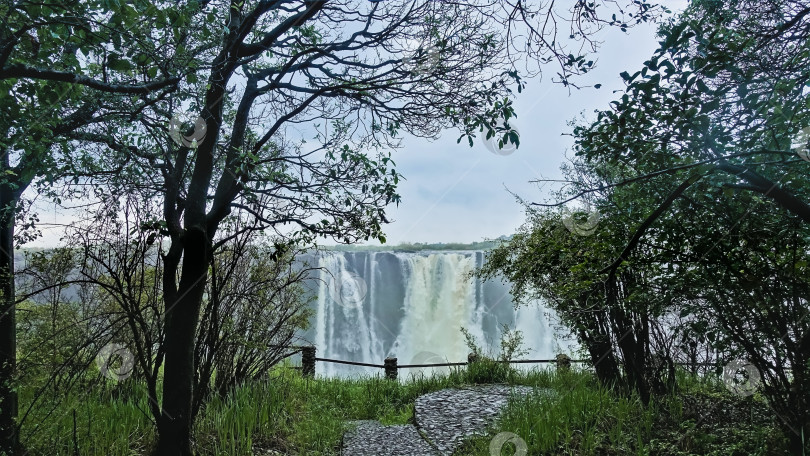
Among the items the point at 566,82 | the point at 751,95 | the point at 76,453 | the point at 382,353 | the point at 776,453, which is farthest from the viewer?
the point at 382,353

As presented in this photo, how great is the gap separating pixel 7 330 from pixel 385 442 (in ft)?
13.1

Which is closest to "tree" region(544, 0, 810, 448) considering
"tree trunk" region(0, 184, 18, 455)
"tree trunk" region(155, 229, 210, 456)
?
"tree trunk" region(155, 229, 210, 456)

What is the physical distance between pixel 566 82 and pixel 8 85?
3.79 m

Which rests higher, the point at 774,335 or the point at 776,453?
the point at 774,335

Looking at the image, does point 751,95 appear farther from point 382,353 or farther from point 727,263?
point 382,353

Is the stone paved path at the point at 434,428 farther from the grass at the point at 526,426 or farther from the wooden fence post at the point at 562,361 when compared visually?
the wooden fence post at the point at 562,361

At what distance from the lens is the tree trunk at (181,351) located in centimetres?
449

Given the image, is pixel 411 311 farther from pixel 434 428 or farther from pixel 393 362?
pixel 434 428

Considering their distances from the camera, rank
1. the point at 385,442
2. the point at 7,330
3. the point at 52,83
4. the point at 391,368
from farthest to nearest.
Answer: the point at 391,368 → the point at 385,442 → the point at 7,330 → the point at 52,83

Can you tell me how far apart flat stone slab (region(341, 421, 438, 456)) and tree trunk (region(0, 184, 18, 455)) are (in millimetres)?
3140

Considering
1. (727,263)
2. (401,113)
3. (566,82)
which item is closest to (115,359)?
(401,113)

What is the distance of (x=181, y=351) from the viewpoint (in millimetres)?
4492

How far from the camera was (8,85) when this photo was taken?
3.53m

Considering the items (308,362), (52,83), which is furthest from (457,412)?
(52,83)
